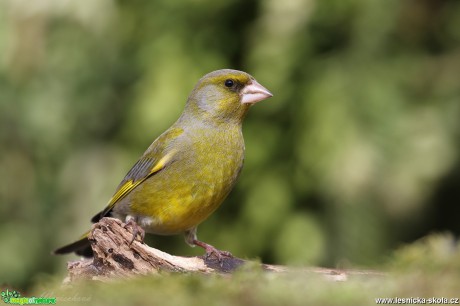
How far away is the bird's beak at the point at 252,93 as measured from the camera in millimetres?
4605

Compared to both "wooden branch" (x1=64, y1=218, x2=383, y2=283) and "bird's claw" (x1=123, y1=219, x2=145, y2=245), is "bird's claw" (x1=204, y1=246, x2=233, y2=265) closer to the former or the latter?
"wooden branch" (x1=64, y1=218, x2=383, y2=283)

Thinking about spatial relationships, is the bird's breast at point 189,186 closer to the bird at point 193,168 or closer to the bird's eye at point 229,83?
the bird at point 193,168

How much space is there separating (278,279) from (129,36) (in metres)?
4.10

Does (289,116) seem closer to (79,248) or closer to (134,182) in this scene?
(134,182)

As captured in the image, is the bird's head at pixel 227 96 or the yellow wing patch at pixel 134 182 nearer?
the yellow wing patch at pixel 134 182

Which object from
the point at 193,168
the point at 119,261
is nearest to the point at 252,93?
the point at 193,168

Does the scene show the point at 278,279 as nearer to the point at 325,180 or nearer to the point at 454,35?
the point at 325,180

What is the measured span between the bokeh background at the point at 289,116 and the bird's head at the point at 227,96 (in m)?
0.98

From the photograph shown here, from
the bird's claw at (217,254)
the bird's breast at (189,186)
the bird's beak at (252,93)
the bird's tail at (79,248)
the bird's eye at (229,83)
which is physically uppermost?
the bird's eye at (229,83)

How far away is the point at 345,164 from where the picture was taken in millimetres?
5453

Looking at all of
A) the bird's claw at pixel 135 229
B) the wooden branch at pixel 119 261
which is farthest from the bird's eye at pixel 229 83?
the wooden branch at pixel 119 261

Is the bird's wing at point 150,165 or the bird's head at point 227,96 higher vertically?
the bird's head at point 227,96

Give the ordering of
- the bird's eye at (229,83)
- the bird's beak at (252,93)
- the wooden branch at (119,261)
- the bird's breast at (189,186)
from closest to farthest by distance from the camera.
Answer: the wooden branch at (119,261) → the bird's breast at (189,186) → the bird's beak at (252,93) → the bird's eye at (229,83)

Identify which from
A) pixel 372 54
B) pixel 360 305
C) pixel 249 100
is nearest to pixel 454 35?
pixel 372 54
